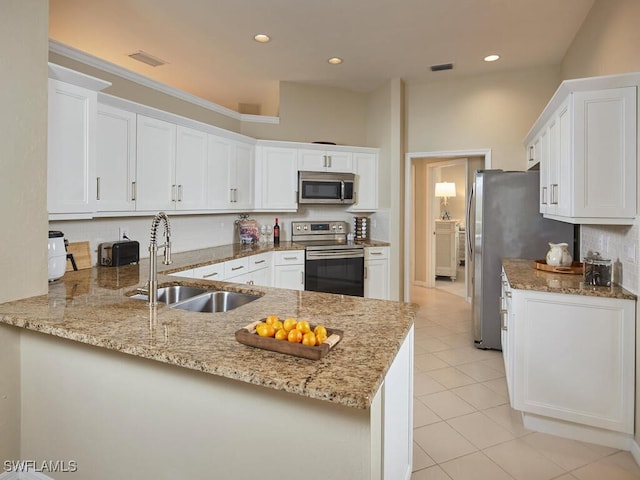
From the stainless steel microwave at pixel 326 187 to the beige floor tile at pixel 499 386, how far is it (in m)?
2.62

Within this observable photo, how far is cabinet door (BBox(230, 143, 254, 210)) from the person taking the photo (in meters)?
4.13

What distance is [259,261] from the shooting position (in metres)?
4.10

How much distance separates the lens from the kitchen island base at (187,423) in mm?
1179

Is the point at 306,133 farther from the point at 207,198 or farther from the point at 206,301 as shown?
the point at 206,301

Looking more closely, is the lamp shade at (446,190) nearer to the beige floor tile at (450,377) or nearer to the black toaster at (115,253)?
the beige floor tile at (450,377)

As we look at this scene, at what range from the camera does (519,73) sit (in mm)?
4496

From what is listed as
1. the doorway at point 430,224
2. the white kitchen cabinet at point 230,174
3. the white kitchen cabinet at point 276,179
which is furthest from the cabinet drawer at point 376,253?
the white kitchen cabinet at point 230,174

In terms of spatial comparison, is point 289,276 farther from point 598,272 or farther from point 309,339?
point 309,339

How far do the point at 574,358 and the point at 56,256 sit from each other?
3.16m

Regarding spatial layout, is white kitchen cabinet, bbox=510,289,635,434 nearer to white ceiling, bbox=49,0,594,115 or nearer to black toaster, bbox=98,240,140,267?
white ceiling, bbox=49,0,594,115

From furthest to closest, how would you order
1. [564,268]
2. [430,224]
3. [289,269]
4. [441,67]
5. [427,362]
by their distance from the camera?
[430,224] → [441,67] → [289,269] → [427,362] → [564,268]

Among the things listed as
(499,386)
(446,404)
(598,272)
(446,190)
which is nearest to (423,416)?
(446,404)

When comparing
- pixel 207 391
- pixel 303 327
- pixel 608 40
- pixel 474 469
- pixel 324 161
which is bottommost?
pixel 474 469

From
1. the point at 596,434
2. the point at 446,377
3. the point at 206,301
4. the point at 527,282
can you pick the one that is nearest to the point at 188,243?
the point at 206,301
